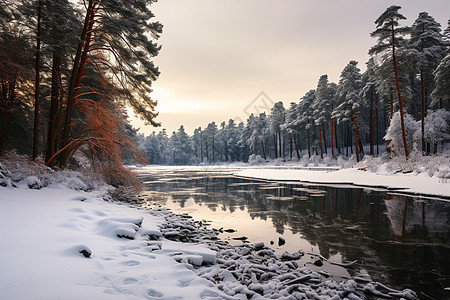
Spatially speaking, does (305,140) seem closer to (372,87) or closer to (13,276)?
(372,87)

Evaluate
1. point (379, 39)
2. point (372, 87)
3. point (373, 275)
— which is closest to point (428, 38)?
point (372, 87)

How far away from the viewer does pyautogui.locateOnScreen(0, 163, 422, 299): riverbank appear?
11.3 ft

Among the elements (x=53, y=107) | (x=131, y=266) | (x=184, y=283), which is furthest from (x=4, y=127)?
(x=184, y=283)

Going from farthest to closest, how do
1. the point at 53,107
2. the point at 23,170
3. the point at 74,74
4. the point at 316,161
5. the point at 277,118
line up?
the point at 277,118, the point at 316,161, the point at 53,107, the point at 74,74, the point at 23,170

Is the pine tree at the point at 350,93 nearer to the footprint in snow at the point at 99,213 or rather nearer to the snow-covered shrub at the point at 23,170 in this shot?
the footprint in snow at the point at 99,213

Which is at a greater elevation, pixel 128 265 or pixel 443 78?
pixel 443 78

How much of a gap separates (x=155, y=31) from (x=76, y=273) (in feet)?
40.0

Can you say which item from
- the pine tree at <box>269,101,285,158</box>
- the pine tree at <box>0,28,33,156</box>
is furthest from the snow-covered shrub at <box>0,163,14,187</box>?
the pine tree at <box>269,101,285,158</box>

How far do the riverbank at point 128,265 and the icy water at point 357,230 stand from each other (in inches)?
25.0

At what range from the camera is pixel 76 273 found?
376 cm

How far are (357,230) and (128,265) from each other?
7177 mm

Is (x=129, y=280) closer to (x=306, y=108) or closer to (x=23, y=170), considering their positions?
(x=23, y=170)

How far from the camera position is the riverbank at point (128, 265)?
11.3 ft

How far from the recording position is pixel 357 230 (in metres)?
8.18
